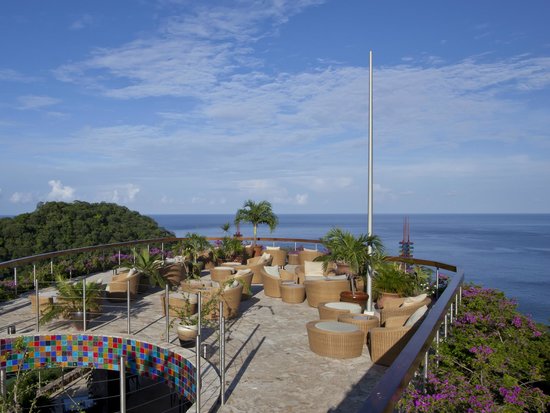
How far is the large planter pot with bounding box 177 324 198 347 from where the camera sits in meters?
6.19

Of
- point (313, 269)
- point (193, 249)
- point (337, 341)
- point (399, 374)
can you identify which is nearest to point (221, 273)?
point (193, 249)

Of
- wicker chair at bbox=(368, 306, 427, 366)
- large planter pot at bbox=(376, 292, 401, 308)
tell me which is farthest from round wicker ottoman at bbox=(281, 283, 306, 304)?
wicker chair at bbox=(368, 306, 427, 366)

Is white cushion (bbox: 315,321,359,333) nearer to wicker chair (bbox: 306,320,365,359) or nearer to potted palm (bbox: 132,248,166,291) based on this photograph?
wicker chair (bbox: 306,320,365,359)

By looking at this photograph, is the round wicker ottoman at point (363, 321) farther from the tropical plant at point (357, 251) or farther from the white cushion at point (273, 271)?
the white cushion at point (273, 271)

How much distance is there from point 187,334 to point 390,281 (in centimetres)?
429

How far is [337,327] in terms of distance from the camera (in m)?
6.11

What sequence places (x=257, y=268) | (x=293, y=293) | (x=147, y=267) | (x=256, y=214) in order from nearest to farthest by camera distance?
(x=293, y=293) < (x=147, y=267) < (x=257, y=268) < (x=256, y=214)

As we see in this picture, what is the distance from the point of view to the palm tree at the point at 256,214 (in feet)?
54.6

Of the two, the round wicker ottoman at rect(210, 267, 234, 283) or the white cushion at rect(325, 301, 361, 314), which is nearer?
the white cushion at rect(325, 301, 361, 314)

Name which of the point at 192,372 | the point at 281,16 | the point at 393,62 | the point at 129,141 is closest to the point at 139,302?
the point at 192,372

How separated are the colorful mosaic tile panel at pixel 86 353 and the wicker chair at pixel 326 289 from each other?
3685mm

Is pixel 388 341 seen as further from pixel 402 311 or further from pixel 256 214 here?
pixel 256 214

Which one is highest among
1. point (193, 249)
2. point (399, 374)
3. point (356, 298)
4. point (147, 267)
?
point (399, 374)

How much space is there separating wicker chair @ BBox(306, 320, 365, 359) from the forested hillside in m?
25.3
